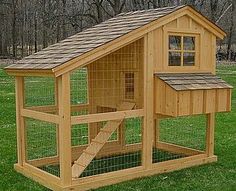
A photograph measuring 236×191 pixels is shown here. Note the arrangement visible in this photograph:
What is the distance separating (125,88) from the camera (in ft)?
28.8

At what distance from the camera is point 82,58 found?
22.9 feet

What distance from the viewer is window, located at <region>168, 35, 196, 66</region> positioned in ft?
27.5

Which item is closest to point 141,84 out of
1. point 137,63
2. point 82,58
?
point 137,63

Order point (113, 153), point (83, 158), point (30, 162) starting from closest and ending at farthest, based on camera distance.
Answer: point (83, 158)
point (30, 162)
point (113, 153)

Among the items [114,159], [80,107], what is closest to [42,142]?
[80,107]

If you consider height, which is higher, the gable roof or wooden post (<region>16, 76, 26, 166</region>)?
the gable roof

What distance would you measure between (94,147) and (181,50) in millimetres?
2416

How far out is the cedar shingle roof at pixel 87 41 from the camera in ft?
23.6

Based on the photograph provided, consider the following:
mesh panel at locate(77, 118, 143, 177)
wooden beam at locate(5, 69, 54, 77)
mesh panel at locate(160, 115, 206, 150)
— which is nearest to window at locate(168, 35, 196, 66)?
mesh panel at locate(77, 118, 143, 177)

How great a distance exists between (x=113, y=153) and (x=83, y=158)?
2.01 m

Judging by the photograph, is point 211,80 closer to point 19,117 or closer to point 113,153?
point 113,153

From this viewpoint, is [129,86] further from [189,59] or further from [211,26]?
[211,26]

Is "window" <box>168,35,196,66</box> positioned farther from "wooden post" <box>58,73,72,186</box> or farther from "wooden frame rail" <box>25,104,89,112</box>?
"wooden post" <box>58,73,72,186</box>

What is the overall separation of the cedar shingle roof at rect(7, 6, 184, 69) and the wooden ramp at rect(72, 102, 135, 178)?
1428 millimetres
